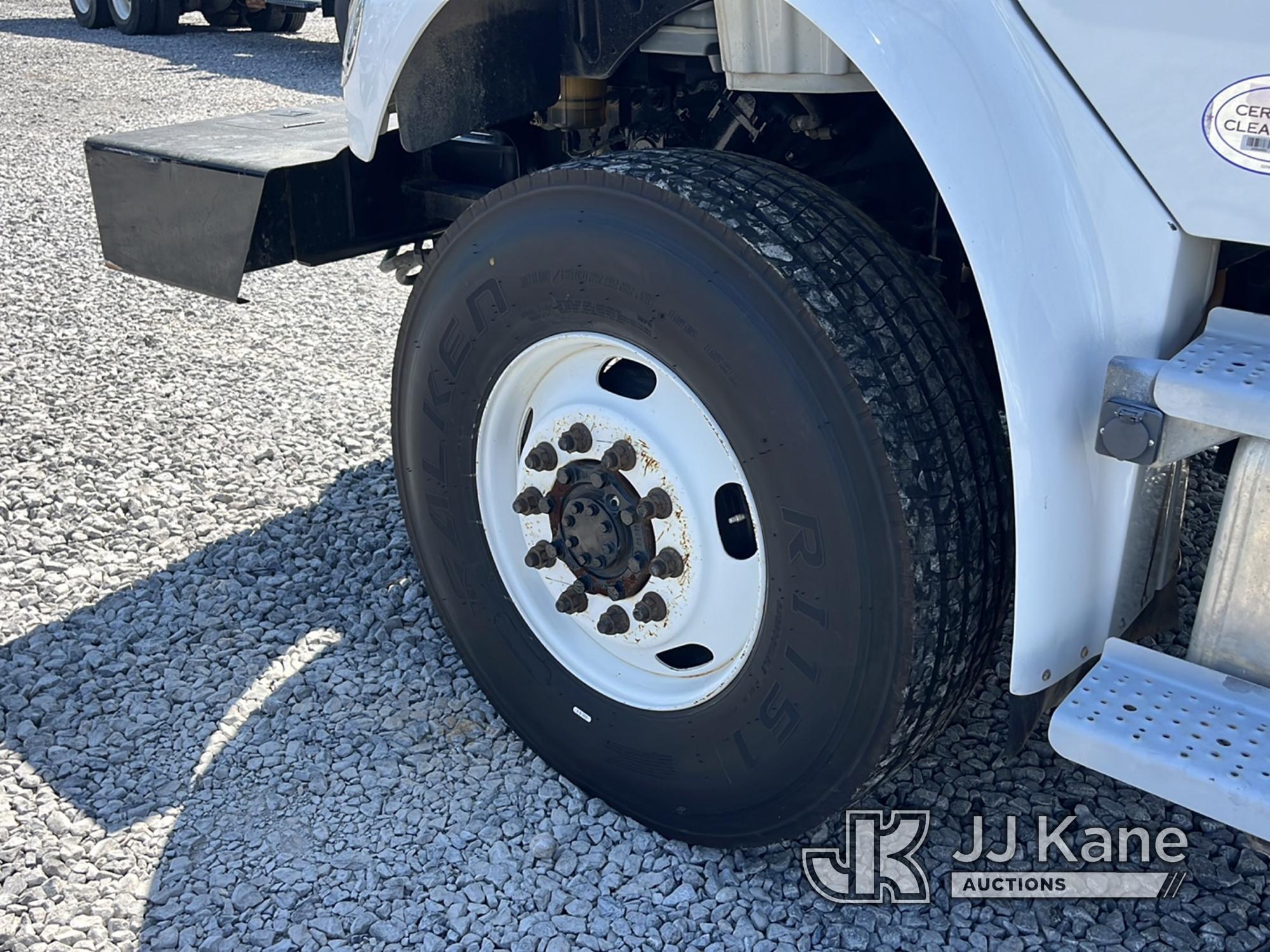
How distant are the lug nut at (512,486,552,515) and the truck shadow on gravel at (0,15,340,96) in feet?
29.7

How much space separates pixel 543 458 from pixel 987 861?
1.09 m

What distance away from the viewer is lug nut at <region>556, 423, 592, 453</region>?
214 centimetres

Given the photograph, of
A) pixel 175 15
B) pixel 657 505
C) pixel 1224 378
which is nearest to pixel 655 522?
pixel 657 505

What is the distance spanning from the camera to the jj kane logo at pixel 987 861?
2.13 metres

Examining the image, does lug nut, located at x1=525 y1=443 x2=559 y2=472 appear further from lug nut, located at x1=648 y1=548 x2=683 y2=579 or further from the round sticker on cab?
the round sticker on cab

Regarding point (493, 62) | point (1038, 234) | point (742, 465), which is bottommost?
point (742, 465)

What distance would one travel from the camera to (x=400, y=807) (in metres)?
2.38

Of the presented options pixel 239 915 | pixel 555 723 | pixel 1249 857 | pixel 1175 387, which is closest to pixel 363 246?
pixel 555 723

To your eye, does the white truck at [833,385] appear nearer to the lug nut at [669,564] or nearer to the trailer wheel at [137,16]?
the lug nut at [669,564]

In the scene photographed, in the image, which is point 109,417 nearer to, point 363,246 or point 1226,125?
point 363,246

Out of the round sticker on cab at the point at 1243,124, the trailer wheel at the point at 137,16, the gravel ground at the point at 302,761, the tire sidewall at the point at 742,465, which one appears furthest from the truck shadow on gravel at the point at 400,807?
the trailer wheel at the point at 137,16

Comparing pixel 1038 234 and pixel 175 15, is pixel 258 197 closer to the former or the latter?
pixel 1038 234

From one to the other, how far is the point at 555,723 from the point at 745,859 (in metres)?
0.43

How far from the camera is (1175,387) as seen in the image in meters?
1.51
